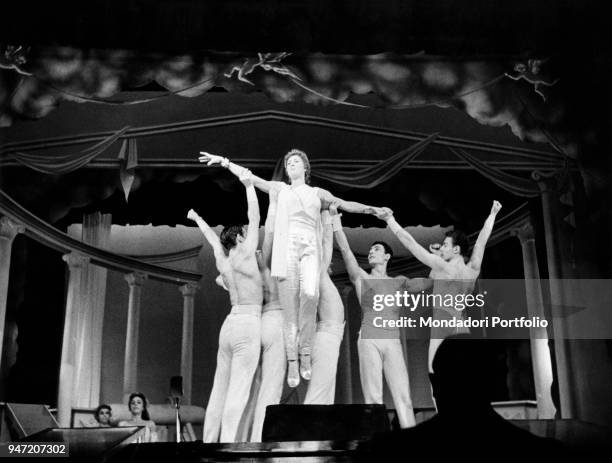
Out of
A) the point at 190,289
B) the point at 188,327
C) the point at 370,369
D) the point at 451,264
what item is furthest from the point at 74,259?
the point at 451,264

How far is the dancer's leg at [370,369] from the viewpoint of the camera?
5.77 metres

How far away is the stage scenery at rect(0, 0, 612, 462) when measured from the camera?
5.86 m

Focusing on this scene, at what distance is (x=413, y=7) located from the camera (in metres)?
6.95

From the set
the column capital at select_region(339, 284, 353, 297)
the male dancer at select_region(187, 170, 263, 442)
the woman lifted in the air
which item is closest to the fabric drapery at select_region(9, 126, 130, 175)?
the male dancer at select_region(187, 170, 263, 442)

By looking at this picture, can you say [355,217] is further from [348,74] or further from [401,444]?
[401,444]

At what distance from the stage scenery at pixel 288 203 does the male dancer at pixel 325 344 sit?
15 millimetres

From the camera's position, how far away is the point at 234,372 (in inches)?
217

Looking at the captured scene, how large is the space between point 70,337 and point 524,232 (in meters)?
4.70

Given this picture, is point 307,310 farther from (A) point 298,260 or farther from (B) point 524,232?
(B) point 524,232

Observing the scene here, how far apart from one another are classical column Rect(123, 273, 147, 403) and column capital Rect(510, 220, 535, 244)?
13.0ft

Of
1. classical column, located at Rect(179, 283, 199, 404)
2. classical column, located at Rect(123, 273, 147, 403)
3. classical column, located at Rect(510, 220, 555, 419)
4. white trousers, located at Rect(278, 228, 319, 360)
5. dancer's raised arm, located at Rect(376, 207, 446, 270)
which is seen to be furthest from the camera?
classical column, located at Rect(179, 283, 199, 404)

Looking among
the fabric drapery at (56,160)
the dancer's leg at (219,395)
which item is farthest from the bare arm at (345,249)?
the fabric drapery at (56,160)

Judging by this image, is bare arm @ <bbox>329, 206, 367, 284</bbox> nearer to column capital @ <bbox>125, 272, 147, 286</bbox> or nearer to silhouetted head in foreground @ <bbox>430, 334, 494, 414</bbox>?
column capital @ <bbox>125, 272, 147, 286</bbox>

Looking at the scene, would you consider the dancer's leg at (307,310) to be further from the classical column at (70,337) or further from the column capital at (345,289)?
the classical column at (70,337)
